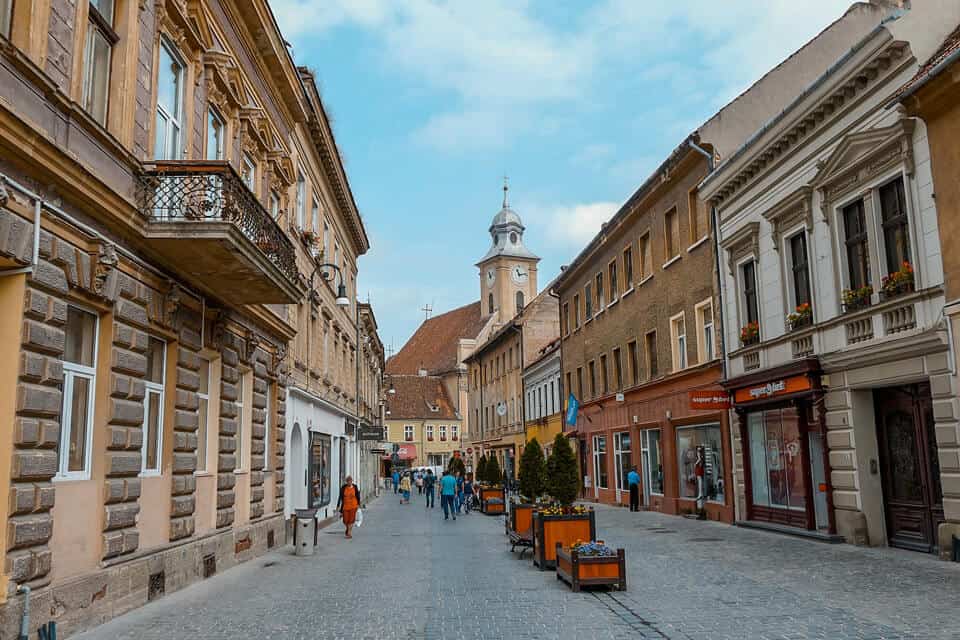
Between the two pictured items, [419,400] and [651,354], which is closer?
[651,354]

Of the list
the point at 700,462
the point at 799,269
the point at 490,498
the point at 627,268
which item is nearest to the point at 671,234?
the point at 627,268

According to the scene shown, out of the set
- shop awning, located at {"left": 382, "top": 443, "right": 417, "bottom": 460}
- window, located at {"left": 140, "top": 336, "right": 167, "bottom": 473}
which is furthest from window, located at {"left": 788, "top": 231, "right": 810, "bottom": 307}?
shop awning, located at {"left": 382, "top": 443, "right": 417, "bottom": 460}

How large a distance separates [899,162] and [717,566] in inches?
291

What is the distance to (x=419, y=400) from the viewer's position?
97250 millimetres

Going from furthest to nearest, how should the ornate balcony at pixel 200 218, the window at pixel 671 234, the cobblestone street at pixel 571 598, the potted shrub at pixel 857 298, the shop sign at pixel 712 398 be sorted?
1. the window at pixel 671 234
2. the shop sign at pixel 712 398
3. the potted shrub at pixel 857 298
4. the ornate balcony at pixel 200 218
5. the cobblestone street at pixel 571 598

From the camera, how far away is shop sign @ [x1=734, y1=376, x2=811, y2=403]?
55.2 feet

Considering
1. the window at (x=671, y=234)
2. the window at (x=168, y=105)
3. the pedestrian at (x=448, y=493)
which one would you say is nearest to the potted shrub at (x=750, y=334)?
the window at (x=671, y=234)

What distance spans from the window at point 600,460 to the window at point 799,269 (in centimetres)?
1657

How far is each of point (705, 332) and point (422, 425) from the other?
7411 centimetres

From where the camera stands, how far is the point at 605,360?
1324 inches

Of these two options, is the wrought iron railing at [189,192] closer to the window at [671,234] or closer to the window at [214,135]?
the window at [214,135]

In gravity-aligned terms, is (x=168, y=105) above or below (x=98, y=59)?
above

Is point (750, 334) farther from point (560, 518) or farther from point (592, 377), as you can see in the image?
point (592, 377)

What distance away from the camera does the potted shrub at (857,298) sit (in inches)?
592
